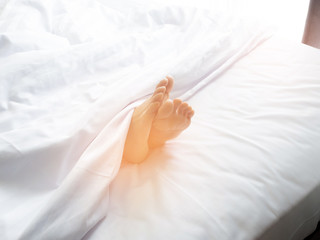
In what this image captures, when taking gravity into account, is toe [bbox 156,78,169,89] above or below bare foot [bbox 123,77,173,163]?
above

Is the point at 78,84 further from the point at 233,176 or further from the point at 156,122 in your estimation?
the point at 233,176

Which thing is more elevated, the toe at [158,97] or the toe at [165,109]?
the toe at [158,97]

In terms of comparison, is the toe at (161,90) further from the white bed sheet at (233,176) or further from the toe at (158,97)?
the white bed sheet at (233,176)

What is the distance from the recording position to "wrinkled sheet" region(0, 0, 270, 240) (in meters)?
0.65

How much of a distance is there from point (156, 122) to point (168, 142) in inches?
3.7

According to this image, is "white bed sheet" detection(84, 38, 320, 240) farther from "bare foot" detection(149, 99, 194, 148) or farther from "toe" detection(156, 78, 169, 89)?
"toe" detection(156, 78, 169, 89)

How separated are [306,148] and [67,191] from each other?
57 cm

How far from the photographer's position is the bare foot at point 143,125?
738 mm

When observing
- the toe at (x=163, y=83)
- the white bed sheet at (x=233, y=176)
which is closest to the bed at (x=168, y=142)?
the white bed sheet at (x=233, y=176)

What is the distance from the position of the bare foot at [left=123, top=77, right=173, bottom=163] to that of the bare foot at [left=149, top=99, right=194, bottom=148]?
19 mm

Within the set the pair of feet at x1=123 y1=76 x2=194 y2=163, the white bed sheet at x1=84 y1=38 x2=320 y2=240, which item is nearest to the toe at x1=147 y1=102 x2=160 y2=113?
the pair of feet at x1=123 y1=76 x2=194 y2=163

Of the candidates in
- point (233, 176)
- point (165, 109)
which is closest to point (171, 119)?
point (165, 109)

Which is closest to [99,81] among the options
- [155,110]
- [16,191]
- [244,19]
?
[155,110]

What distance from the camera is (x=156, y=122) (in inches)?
29.8
